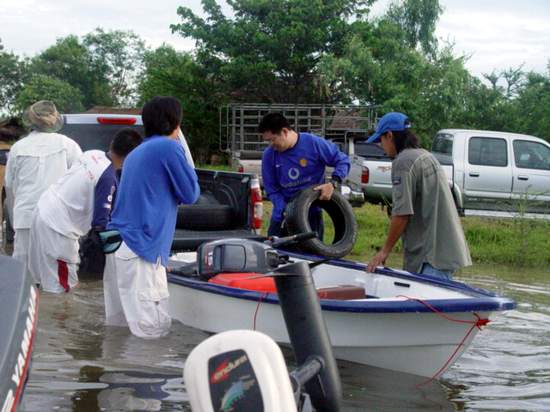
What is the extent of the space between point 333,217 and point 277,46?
26293 mm

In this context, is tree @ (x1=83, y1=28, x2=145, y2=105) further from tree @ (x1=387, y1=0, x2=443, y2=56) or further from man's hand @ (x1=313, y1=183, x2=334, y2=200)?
man's hand @ (x1=313, y1=183, x2=334, y2=200)

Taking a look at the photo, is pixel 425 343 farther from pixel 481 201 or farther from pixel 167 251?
pixel 481 201

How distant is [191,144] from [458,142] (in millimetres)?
19968

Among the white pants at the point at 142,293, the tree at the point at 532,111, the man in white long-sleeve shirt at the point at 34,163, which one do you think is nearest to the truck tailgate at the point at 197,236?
the man in white long-sleeve shirt at the point at 34,163

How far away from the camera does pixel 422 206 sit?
245 inches

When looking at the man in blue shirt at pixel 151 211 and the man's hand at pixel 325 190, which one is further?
the man's hand at pixel 325 190

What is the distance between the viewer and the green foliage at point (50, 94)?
60688 mm

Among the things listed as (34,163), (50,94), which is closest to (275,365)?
(34,163)

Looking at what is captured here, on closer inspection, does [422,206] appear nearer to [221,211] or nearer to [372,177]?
[221,211]

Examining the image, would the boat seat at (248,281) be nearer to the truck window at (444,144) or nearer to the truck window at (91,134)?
the truck window at (91,134)

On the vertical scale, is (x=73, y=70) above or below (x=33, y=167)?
above

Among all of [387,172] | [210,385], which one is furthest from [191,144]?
[210,385]

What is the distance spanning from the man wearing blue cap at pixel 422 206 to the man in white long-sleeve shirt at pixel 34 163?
2795mm

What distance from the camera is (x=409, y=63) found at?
3512cm
